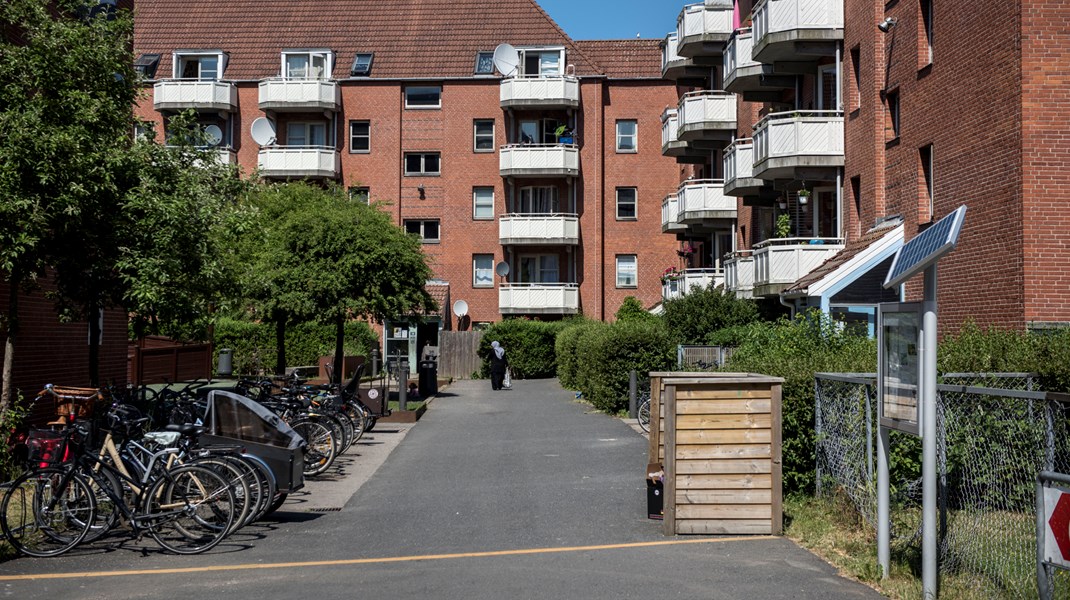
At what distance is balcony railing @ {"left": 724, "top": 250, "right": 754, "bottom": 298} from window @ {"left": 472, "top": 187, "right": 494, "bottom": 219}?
18130 mm

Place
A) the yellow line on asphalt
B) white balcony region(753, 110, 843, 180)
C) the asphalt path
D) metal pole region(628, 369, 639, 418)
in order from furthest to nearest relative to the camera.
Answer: white balcony region(753, 110, 843, 180)
metal pole region(628, 369, 639, 418)
the yellow line on asphalt
the asphalt path

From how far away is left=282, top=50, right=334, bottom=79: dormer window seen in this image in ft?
159

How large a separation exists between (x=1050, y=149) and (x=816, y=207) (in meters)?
10.8

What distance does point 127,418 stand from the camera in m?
12.8

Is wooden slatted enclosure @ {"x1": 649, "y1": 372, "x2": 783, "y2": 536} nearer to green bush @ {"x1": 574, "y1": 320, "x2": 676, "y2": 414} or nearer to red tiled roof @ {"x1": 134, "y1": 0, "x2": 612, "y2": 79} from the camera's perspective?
green bush @ {"x1": 574, "y1": 320, "x2": 676, "y2": 414}

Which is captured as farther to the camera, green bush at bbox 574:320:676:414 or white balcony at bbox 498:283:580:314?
white balcony at bbox 498:283:580:314

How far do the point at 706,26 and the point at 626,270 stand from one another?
46.2ft

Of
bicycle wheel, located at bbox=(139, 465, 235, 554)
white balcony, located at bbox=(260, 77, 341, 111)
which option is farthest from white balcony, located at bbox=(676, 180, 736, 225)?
bicycle wheel, located at bbox=(139, 465, 235, 554)

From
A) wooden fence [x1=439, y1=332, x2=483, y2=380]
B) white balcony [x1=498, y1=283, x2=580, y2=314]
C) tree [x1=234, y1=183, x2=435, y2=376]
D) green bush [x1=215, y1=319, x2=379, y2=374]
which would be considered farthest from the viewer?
white balcony [x1=498, y1=283, x2=580, y2=314]

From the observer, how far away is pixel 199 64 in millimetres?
49406

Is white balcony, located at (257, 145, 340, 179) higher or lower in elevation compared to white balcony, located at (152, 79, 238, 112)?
lower

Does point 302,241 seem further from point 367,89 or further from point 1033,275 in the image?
point 367,89

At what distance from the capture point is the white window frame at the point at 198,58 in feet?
160

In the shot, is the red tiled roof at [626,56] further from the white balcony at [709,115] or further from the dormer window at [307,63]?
the white balcony at [709,115]
